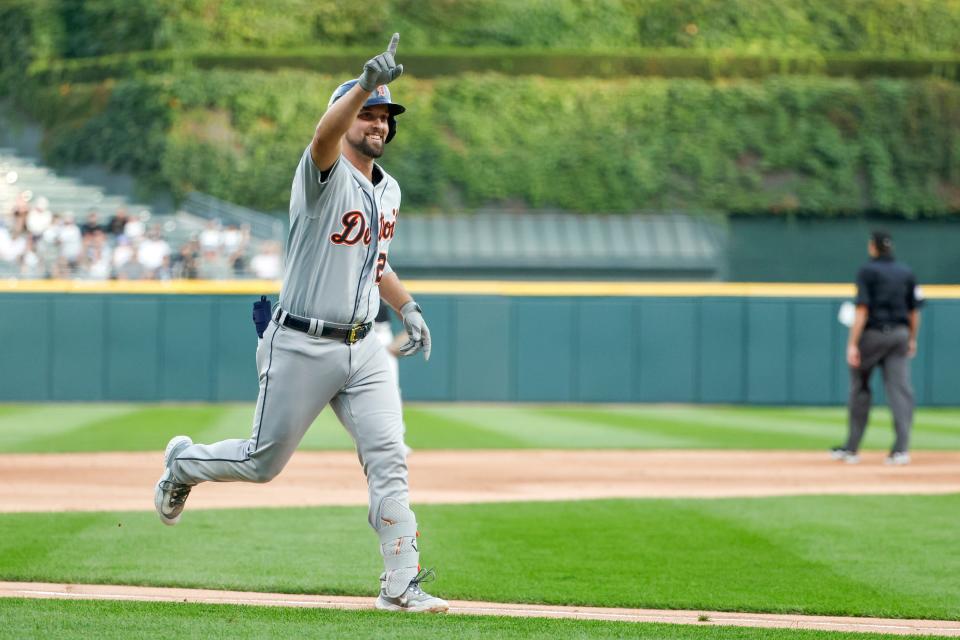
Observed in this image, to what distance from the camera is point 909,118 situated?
3369cm

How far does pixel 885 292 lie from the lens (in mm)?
11578

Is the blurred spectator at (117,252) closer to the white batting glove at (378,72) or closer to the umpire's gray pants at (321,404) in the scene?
the umpire's gray pants at (321,404)

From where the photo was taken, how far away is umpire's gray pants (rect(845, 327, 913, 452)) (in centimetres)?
1165

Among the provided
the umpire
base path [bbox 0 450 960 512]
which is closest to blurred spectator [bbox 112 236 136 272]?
base path [bbox 0 450 960 512]

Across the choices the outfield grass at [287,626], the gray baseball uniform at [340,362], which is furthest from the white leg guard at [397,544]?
the outfield grass at [287,626]

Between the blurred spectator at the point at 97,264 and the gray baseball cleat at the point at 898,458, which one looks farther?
the blurred spectator at the point at 97,264

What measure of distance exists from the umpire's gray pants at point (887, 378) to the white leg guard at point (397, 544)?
7.18m

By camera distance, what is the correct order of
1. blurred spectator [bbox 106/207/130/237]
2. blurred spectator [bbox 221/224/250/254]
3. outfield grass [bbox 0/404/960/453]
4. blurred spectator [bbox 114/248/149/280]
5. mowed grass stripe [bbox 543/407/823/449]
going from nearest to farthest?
outfield grass [bbox 0/404/960/453]
mowed grass stripe [bbox 543/407/823/449]
blurred spectator [bbox 114/248/149/280]
blurred spectator [bbox 106/207/130/237]
blurred spectator [bbox 221/224/250/254]

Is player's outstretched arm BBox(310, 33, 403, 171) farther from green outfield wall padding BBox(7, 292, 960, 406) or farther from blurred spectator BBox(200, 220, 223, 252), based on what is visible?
blurred spectator BBox(200, 220, 223, 252)

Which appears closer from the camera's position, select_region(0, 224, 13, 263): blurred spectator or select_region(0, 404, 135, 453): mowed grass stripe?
select_region(0, 404, 135, 453): mowed grass stripe

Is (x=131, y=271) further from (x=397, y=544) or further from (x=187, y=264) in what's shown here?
(x=397, y=544)

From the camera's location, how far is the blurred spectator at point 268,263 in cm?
2349

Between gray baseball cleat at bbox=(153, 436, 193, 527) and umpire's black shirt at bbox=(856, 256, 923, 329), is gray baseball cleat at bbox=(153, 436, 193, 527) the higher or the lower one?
the lower one

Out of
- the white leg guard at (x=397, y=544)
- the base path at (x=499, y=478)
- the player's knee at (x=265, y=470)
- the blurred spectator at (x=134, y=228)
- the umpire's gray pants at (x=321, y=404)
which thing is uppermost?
the blurred spectator at (x=134, y=228)
